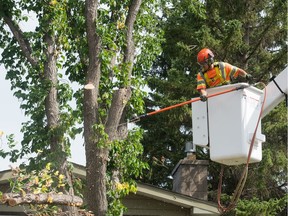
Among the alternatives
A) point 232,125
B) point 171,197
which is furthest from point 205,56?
point 171,197

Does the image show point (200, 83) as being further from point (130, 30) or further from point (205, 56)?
point (130, 30)

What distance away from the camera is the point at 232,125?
6.89 m

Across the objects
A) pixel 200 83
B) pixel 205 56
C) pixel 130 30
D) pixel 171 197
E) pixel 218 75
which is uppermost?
pixel 130 30

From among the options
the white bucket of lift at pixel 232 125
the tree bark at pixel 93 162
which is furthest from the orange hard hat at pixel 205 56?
the tree bark at pixel 93 162

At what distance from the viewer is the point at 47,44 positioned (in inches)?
419

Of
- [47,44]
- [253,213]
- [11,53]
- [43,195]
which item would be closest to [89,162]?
[43,195]

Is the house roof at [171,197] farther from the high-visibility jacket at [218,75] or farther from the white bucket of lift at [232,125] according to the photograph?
the white bucket of lift at [232,125]

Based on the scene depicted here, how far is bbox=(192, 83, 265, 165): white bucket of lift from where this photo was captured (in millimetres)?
6828

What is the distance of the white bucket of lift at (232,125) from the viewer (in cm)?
683

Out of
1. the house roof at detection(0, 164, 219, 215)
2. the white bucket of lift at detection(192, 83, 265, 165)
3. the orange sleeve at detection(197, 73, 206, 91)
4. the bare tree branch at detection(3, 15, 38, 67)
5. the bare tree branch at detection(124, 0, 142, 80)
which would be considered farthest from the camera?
the house roof at detection(0, 164, 219, 215)

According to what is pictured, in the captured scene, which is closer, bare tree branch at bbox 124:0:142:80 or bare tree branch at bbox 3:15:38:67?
bare tree branch at bbox 124:0:142:80

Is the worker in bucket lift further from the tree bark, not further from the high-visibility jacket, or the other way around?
the tree bark

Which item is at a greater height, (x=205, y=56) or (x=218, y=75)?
(x=205, y=56)

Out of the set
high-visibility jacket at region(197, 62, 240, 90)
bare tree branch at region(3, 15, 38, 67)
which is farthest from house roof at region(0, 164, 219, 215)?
high-visibility jacket at region(197, 62, 240, 90)
